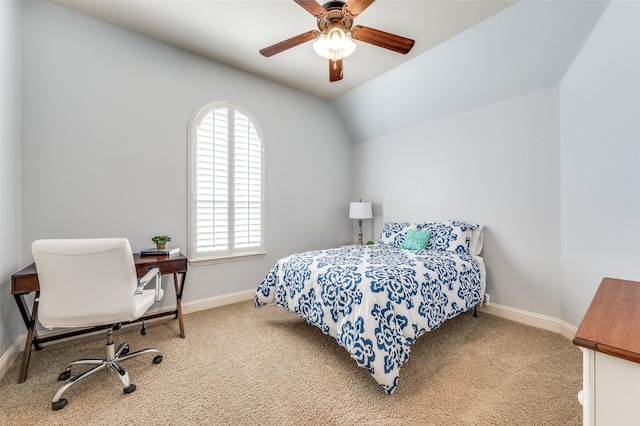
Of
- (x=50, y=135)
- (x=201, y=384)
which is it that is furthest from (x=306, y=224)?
(x=50, y=135)

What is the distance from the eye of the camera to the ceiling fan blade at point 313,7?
5.69 feet

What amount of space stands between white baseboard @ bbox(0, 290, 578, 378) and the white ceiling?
2846 mm

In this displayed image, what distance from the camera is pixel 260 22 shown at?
2465 mm

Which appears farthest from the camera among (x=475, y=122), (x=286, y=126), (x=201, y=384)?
(x=286, y=126)

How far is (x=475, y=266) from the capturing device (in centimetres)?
277

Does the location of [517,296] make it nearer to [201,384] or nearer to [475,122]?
[475,122]

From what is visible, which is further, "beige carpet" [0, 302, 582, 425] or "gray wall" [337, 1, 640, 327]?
"gray wall" [337, 1, 640, 327]

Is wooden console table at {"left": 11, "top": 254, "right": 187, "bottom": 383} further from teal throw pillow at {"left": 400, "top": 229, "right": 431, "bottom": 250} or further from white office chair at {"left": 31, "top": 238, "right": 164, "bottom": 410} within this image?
teal throw pillow at {"left": 400, "top": 229, "right": 431, "bottom": 250}

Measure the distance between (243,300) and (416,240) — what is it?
2.29 metres

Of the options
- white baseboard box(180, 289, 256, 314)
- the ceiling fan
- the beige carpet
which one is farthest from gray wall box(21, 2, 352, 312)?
the ceiling fan

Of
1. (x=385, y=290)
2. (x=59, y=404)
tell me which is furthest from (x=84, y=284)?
(x=385, y=290)

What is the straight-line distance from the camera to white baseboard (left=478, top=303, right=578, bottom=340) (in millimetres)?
2457

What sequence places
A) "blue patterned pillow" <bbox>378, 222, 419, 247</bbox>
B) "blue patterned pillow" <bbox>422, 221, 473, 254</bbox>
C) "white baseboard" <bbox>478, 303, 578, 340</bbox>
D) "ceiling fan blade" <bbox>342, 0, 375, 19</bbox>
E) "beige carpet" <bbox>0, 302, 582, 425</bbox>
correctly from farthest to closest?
"blue patterned pillow" <bbox>378, 222, 419, 247</bbox> < "blue patterned pillow" <bbox>422, 221, 473, 254</bbox> < "white baseboard" <bbox>478, 303, 578, 340</bbox> < "ceiling fan blade" <bbox>342, 0, 375, 19</bbox> < "beige carpet" <bbox>0, 302, 582, 425</bbox>

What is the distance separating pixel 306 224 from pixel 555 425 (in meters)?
3.15
